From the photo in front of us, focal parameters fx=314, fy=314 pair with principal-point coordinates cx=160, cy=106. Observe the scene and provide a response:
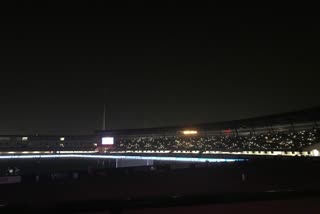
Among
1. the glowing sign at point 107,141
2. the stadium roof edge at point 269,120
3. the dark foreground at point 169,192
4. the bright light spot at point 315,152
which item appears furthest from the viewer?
the glowing sign at point 107,141

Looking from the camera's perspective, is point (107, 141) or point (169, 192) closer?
point (169, 192)

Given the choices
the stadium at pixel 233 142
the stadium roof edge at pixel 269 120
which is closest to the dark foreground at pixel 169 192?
the stadium at pixel 233 142

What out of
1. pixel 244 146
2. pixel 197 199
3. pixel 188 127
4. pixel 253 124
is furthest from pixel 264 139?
pixel 197 199

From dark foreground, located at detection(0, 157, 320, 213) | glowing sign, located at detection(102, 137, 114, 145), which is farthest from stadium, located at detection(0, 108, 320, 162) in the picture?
dark foreground, located at detection(0, 157, 320, 213)

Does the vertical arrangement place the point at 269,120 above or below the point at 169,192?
above

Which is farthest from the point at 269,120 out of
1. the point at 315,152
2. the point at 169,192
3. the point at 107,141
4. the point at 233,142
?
the point at 169,192

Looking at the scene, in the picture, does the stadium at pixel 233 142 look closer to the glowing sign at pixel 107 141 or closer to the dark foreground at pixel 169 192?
the glowing sign at pixel 107 141

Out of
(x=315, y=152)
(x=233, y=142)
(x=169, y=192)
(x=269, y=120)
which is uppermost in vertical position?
(x=269, y=120)

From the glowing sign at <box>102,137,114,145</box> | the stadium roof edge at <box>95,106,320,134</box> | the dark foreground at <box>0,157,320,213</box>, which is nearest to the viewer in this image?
the dark foreground at <box>0,157,320,213</box>

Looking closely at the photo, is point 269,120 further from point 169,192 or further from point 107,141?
point 169,192

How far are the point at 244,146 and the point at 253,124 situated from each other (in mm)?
27757

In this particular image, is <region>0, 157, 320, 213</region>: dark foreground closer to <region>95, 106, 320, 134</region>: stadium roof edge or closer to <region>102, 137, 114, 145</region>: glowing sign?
<region>95, 106, 320, 134</region>: stadium roof edge

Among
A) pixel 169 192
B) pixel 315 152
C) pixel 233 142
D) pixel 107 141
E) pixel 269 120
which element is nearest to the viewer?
pixel 169 192

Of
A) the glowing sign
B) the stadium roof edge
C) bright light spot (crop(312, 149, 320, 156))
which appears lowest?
Result: bright light spot (crop(312, 149, 320, 156))
